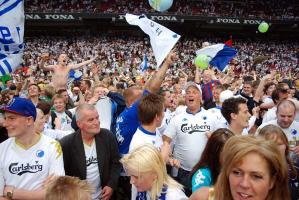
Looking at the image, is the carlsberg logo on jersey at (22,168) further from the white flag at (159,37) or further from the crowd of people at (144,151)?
the white flag at (159,37)

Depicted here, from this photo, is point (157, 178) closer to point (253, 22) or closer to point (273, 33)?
point (253, 22)

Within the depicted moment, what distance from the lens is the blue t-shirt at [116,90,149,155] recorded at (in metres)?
4.06

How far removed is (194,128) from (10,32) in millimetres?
2164

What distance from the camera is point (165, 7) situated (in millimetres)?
7047

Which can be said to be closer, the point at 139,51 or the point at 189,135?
the point at 189,135

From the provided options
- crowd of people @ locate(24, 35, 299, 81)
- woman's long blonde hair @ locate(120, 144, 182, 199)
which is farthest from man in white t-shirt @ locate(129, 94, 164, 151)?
crowd of people @ locate(24, 35, 299, 81)

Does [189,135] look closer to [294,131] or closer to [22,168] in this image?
[294,131]

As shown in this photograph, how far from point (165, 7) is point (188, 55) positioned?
2099 cm

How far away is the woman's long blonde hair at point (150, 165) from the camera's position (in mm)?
2572

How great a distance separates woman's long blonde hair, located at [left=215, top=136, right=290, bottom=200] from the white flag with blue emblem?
2.59m

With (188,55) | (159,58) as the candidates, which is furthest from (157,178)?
(188,55)

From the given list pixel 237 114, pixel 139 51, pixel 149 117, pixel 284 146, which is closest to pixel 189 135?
pixel 237 114

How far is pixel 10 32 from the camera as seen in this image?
3.78m

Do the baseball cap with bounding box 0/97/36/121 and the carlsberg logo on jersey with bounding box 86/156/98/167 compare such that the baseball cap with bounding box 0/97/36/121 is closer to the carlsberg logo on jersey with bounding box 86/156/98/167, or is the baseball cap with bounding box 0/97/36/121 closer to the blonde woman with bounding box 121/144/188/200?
the carlsberg logo on jersey with bounding box 86/156/98/167
